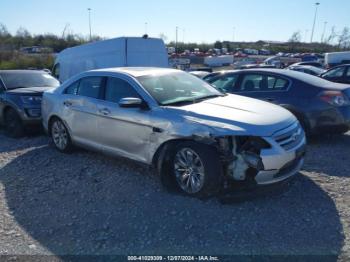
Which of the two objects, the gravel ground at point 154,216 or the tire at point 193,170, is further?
the tire at point 193,170

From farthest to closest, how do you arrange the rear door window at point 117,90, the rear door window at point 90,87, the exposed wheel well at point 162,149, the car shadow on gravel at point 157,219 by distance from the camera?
1. the rear door window at point 90,87
2. the rear door window at point 117,90
3. the exposed wheel well at point 162,149
4. the car shadow on gravel at point 157,219

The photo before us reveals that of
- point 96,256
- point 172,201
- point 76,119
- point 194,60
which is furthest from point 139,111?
point 194,60

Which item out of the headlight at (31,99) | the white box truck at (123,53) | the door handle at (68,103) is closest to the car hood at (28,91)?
the headlight at (31,99)

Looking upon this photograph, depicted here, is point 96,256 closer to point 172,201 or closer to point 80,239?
point 80,239

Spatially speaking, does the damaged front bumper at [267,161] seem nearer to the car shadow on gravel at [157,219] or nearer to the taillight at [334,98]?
the car shadow on gravel at [157,219]

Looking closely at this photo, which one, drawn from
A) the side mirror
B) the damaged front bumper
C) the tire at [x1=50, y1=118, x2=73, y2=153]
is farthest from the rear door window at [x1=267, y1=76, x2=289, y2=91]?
the tire at [x1=50, y1=118, x2=73, y2=153]

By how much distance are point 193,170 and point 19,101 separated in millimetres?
5246

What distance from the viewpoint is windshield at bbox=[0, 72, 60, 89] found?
8.50 meters

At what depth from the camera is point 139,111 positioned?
183 inches

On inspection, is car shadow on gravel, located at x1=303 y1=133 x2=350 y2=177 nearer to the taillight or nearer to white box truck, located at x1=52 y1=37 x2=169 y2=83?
the taillight

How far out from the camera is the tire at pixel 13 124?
7848 millimetres

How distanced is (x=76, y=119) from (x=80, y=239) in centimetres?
271

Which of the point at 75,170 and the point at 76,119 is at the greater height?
the point at 76,119

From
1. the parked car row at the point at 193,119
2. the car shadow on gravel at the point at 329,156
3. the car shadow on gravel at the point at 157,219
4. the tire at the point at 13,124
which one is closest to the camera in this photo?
the car shadow on gravel at the point at 157,219
